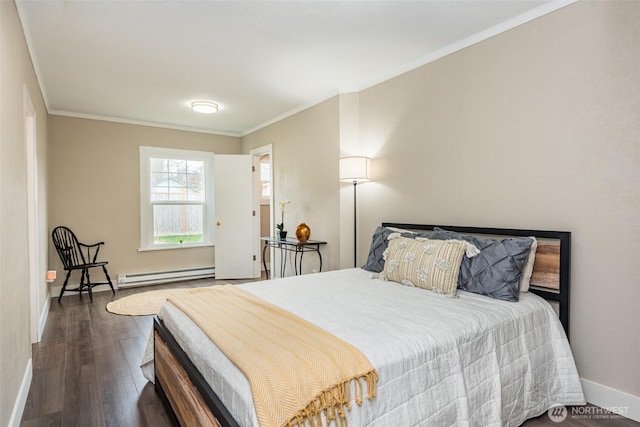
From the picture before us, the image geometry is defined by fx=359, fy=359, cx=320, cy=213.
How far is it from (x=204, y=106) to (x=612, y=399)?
4.57 metres

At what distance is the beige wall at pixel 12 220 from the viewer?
1.73 m

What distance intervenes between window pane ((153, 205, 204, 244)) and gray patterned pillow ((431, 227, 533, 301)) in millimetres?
4571

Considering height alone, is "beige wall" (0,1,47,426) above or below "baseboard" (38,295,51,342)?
above

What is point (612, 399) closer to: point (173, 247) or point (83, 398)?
point (83, 398)

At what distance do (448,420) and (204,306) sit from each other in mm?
1342

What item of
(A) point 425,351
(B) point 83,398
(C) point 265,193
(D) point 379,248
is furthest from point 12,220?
(C) point 265,193

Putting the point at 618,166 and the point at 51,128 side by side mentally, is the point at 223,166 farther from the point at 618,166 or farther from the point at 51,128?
the point at 618,166

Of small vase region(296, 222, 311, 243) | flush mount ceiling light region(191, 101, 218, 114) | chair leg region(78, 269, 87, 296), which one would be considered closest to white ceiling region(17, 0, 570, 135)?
flush mount ceiling light region(191, 101, 218, 114)

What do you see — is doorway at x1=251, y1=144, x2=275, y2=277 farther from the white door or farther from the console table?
the console table

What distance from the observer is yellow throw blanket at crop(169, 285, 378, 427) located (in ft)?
3.81

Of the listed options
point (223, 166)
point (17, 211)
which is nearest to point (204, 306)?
point (17, 211)

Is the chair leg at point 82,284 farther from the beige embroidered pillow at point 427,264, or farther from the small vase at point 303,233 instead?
the beige embroidered pillow at point 427,264

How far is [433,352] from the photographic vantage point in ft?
5.06

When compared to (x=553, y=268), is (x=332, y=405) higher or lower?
lower
